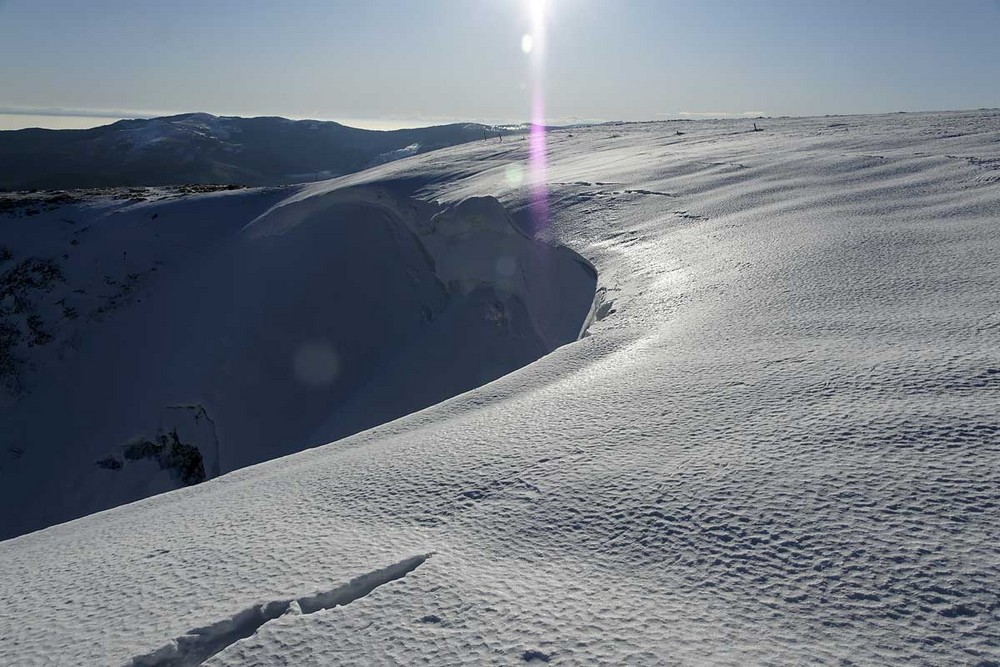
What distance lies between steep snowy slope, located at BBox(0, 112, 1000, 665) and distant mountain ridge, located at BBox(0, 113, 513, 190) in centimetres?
4782

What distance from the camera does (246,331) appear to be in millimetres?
11242

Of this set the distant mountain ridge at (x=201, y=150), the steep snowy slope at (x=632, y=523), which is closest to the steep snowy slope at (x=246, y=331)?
the steep snowy slope at (x=632, y=523)

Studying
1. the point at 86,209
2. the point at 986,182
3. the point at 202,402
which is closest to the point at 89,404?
the point at 202,402

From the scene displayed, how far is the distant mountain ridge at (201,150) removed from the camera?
60.2 meters

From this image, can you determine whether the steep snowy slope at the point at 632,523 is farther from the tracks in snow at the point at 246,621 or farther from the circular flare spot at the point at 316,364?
the circular flare spot at the point at 316,364

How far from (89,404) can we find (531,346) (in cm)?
844

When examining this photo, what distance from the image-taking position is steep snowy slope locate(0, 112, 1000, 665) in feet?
4.16

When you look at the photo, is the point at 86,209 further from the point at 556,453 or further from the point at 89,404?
the point at 556,453

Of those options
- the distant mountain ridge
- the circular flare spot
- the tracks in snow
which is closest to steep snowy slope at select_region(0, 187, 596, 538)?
the circular flare spot

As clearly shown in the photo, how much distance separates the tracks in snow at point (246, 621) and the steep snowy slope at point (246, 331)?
6.46 meters

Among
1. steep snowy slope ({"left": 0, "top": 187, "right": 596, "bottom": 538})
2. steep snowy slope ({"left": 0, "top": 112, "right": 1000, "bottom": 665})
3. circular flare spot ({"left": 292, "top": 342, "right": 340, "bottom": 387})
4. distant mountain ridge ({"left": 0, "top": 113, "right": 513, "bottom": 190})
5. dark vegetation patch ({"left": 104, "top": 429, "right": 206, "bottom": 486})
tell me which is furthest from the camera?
distant mountain ridge ({"left": 0, "top": 113, "right": 513, "bottom": 190})

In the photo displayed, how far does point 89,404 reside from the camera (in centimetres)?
1109

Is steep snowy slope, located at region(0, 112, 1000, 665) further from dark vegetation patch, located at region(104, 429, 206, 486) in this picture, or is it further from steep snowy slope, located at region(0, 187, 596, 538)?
dark vegetation patch, located at region(104, 429, 206, 486)

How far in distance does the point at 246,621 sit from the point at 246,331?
1069 centimetres
